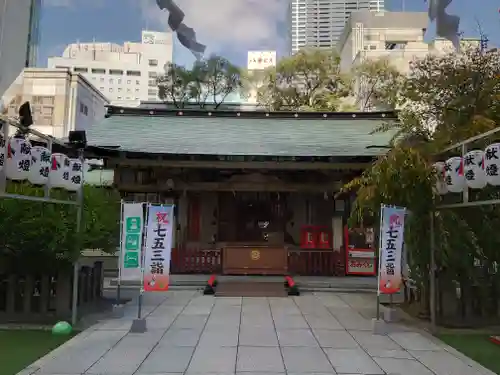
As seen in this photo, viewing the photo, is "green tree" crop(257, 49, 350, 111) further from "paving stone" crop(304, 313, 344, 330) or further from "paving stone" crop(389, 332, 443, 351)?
"paving stone" crop(389, 332, 443, 351)

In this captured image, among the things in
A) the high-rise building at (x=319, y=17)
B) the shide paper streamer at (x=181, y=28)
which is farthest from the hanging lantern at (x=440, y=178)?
the high-rise building at (x=319, y=17)

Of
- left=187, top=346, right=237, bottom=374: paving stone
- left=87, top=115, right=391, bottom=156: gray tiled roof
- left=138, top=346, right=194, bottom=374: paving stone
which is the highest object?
left=87, top=115, right=391, bottom=156: gray tiled roof

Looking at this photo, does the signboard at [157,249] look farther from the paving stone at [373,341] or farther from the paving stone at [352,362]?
the paving stone at [373,341]

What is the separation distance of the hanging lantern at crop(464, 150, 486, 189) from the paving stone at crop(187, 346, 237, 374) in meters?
4.30

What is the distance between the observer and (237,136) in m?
15.4

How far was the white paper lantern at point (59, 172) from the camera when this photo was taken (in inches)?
290

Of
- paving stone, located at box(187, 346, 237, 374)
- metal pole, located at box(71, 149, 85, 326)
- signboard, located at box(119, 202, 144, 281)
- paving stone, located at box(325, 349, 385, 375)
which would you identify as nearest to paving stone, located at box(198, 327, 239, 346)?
paving stone, located at box(187, 346, 237, 374)

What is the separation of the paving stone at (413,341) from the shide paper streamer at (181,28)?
755cm

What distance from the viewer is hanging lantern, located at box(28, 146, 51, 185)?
260 inches

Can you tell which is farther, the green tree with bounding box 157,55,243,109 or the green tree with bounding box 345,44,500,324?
the green tree with bounding box 157,55,243,109

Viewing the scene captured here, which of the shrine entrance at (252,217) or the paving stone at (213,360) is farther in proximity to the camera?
the shrine entrance at (252,217)

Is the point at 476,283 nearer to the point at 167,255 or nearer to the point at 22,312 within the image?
the point at 167,255

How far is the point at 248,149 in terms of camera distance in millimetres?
13523

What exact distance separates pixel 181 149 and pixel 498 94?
8566 millimetres
